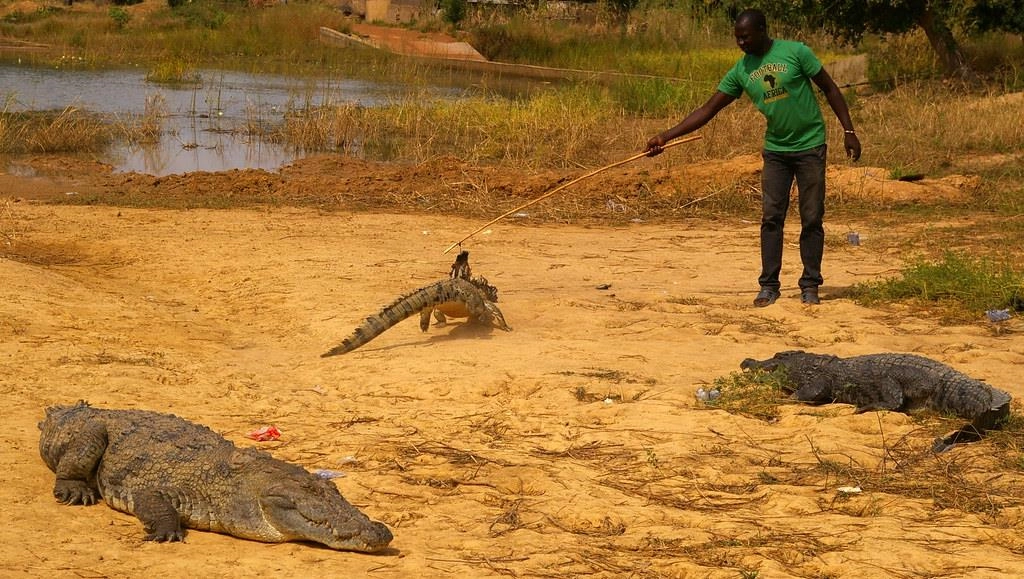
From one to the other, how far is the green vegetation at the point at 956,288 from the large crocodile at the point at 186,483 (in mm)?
4863

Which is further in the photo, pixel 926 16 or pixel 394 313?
pixel 926 16

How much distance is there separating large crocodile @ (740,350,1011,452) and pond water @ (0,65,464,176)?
12.1 metres

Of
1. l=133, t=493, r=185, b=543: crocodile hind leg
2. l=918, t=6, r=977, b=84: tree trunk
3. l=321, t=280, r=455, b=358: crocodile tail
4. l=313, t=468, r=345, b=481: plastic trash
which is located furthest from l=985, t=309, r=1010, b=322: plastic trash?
l=918, t=6, r=977, b=84: tree trunk

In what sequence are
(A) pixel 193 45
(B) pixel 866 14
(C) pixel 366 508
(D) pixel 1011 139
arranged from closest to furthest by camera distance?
(C) pixel 366 508, (D) pixel 1011 139, (B) pixel 866 14, (A) pixel 193 45

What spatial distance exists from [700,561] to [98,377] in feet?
11.9

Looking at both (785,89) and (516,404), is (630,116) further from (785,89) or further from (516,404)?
(516,404)

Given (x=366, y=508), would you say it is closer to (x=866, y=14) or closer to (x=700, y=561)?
(x=700, y=561)

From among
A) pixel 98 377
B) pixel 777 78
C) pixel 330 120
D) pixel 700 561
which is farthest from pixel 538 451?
pixel 330 120

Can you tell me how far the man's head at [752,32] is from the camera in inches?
289

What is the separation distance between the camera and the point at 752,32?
7.38 metres

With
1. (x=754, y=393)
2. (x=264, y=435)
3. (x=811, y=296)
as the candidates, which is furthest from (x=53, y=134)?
(x=754, y=393)

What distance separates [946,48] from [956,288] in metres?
14.2

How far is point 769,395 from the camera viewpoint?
231 inches

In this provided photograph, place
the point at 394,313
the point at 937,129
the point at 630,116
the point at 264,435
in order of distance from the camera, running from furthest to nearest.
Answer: the point at 630,116 < the point at 937,129 < the point at 394,313 < the point at 264,435
